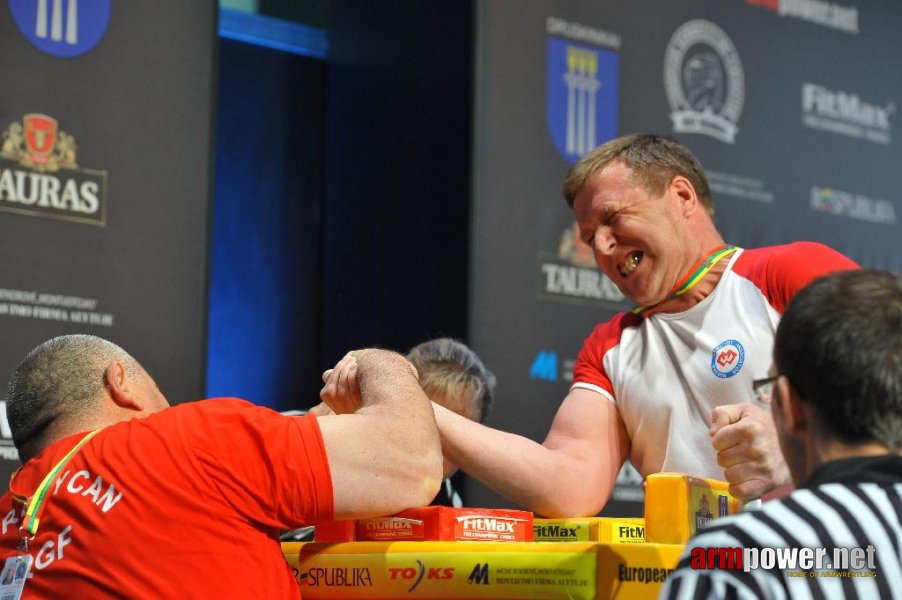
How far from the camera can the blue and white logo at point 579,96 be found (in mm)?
3984

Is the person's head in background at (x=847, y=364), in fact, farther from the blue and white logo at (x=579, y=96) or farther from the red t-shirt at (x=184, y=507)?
the blue and white logo at (x=579, y=96)

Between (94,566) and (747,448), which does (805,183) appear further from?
(94,566)

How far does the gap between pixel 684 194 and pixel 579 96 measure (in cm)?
165

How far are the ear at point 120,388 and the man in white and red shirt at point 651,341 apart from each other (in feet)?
1.78

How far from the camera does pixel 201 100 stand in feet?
11.2

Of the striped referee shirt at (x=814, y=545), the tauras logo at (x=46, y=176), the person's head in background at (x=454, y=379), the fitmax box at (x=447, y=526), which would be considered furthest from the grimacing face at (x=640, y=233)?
the tauras logo at (x=46, y=176)

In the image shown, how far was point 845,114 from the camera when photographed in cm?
490

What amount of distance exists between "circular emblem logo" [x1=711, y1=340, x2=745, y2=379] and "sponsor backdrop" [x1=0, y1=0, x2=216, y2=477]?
1598 mm

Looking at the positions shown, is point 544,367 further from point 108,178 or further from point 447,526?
point 447,526

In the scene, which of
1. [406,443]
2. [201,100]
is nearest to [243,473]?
[406,443]

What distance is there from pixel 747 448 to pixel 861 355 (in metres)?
0.48

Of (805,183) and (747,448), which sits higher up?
(805,183)

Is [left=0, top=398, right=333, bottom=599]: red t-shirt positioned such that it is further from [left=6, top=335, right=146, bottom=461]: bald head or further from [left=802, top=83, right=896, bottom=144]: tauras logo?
[left=802, top=83, right=896, bottom=144]: tauras logo

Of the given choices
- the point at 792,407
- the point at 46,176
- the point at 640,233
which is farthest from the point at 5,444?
the point at 792,407
